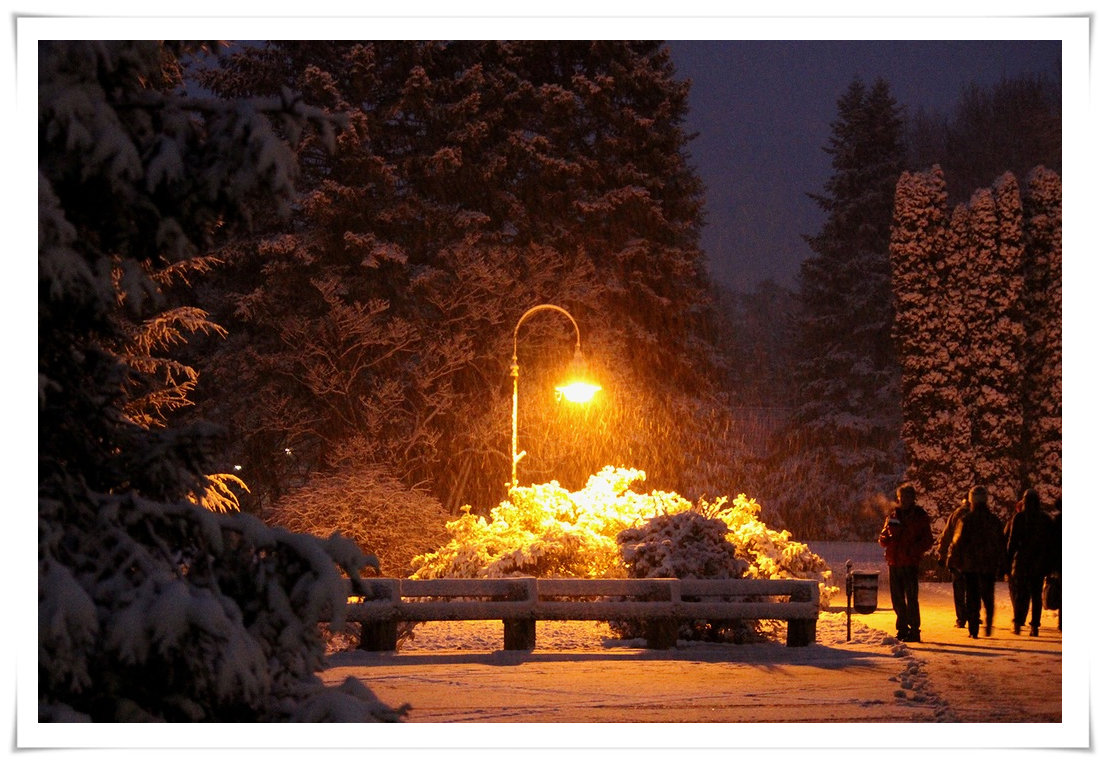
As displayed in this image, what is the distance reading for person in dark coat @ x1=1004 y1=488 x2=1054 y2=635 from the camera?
45.8 feet

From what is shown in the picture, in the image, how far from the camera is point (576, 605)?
1334 cm

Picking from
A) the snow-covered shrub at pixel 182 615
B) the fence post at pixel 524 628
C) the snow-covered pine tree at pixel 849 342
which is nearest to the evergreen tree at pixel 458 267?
the snow-covered pine tree at pixel 849 342

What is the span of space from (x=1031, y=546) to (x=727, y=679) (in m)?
4.77

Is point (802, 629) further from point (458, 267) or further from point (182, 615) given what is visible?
point (458, 267)

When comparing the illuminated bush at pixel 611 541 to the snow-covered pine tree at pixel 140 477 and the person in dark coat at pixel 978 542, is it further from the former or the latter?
the snow-covered pine tree at pixel 140 477

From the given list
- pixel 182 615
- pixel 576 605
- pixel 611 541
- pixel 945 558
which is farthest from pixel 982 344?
pixel 182 615

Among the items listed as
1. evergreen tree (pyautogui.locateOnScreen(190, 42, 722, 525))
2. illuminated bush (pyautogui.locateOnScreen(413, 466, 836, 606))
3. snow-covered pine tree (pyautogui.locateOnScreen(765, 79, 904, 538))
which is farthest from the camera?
snow-covered pine tree (pyautogui.locateOnScreen(765, 79, 904, 538))

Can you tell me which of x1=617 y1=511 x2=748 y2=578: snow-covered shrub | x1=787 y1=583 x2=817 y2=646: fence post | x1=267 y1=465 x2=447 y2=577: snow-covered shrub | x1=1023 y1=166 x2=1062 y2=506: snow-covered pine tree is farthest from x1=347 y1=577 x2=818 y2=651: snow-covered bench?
x1=1023 y1=166 x2=1062 y2=506: snow-covered pine tree

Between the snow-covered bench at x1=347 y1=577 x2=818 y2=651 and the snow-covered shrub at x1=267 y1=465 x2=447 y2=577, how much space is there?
9.25 metres

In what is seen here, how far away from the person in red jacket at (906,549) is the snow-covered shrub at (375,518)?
11114 mm

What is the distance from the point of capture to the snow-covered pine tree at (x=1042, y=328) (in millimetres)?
24641

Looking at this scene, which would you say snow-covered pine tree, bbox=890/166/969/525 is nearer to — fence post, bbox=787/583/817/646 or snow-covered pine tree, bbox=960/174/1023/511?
snow-covered pine tree, bbox=960/174/1023/511
